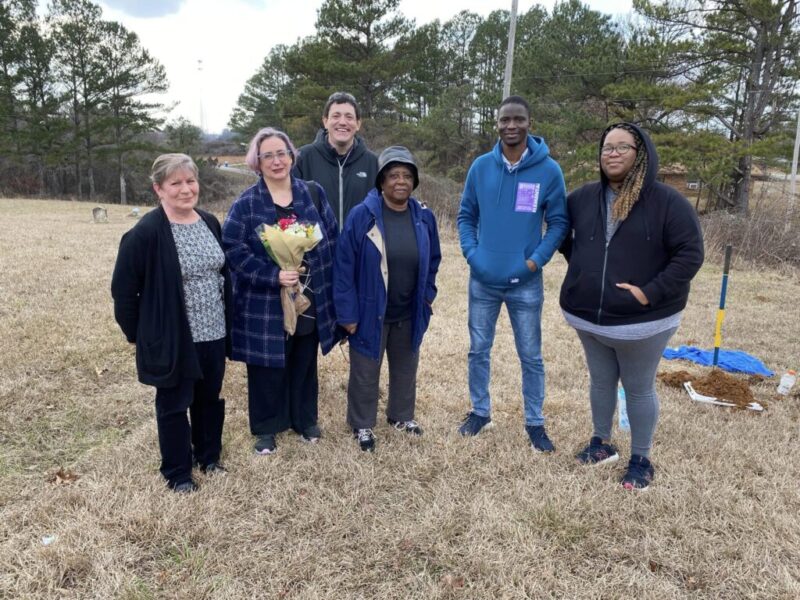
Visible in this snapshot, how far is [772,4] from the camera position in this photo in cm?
1568

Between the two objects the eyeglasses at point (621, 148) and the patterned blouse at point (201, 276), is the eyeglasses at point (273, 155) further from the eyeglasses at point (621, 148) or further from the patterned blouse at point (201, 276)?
the eyeglasses at point (621, 148)

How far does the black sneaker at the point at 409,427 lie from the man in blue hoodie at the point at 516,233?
67cm

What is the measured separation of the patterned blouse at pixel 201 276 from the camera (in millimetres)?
2789

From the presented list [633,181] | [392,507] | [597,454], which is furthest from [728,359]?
[392,507]

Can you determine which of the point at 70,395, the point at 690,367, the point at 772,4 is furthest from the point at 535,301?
the point at 772,4

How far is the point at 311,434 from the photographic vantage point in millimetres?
3639

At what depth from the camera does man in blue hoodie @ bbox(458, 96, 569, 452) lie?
3.23 meters

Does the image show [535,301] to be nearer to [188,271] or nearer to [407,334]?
[407,334]

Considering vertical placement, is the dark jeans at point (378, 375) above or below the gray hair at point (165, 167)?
below

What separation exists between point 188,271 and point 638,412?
2620 mm

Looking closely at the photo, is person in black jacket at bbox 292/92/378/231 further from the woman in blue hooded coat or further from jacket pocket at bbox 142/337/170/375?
jacket pocket at bbox 142/337/170/375

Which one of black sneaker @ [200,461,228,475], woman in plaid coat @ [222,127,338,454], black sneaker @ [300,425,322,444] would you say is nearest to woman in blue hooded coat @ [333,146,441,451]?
woman in plaid coat @ [222,127,338,454]

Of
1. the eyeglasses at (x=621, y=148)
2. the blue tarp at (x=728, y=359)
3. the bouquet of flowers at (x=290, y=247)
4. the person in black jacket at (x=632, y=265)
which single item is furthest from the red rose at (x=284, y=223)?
the blue tarp at (x=728, y=359)

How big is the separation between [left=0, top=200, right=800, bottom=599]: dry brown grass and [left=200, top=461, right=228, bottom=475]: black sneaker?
80 mm
